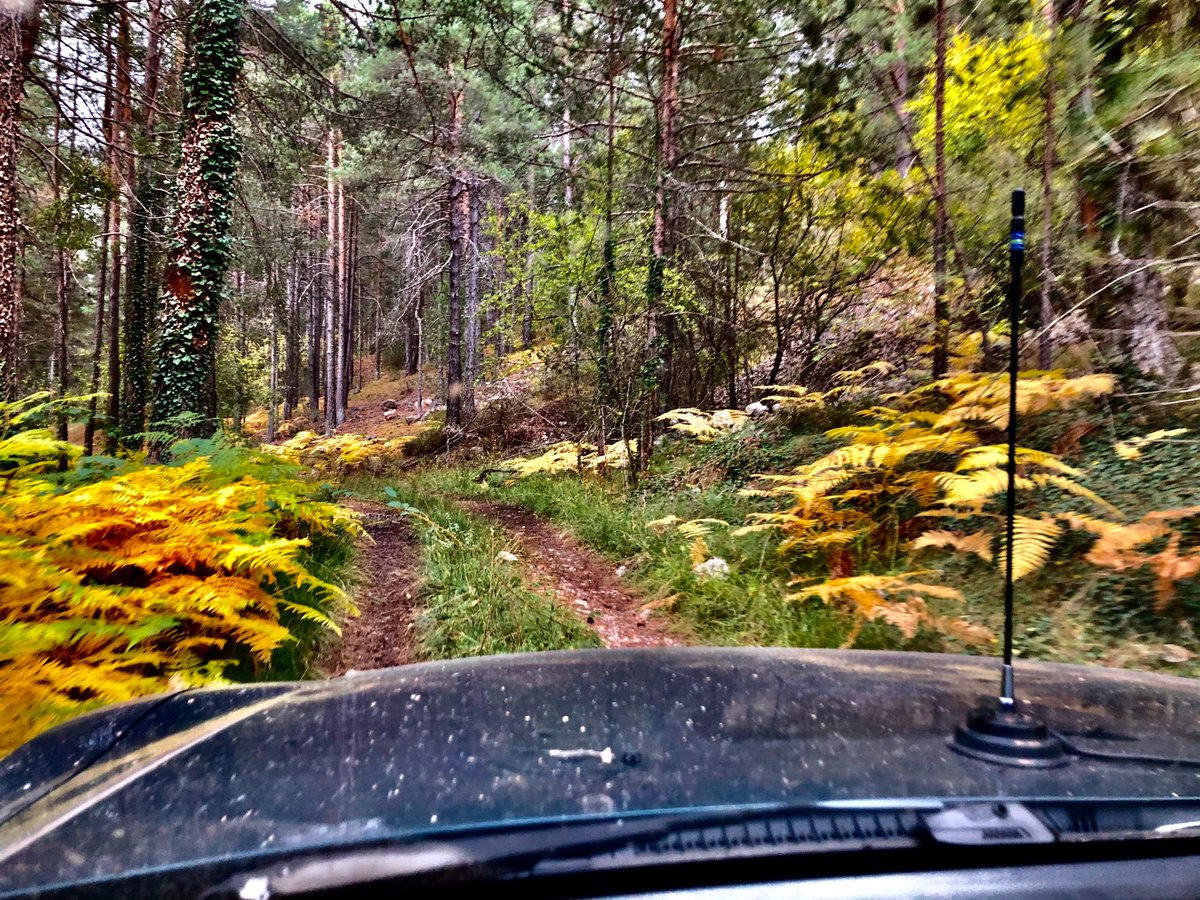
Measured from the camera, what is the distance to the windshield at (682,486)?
4.87 ft

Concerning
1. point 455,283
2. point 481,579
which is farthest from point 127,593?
point 455,283

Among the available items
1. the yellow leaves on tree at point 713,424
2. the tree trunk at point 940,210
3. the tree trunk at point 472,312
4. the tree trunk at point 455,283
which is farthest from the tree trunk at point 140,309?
the tree trunk at point 940,210

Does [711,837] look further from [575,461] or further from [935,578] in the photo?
[575,461]

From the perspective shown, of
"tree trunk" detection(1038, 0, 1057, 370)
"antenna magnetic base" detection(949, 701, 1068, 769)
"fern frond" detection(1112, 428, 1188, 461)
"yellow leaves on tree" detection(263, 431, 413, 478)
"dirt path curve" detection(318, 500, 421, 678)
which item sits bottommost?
"dirt path curve" detection(318, 500, 421, 678)

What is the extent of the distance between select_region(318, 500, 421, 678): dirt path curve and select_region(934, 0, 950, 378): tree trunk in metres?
5.96

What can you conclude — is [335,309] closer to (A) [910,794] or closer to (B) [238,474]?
(B) [238,474]

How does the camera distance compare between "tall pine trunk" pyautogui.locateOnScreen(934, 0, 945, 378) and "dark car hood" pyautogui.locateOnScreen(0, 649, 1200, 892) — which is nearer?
"dark car hood" pyautogui.locateOnScreen(0, 649, 1200, 892)

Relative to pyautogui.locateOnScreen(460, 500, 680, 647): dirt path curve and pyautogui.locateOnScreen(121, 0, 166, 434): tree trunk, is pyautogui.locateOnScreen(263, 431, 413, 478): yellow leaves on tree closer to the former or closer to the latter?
pyautogui.locateOnScreen(121, 0, 166, 434): tree trunk

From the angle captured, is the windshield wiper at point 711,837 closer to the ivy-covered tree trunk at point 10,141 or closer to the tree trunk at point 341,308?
the ivy-covered tree trunk at point 10,141

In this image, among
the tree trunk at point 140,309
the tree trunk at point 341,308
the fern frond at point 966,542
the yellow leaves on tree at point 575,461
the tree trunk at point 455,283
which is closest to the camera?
the fern frond at point 966,542

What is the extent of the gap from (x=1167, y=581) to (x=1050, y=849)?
3701 mm

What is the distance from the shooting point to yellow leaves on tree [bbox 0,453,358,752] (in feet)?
8.80

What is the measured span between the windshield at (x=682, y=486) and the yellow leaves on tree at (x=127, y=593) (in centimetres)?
3

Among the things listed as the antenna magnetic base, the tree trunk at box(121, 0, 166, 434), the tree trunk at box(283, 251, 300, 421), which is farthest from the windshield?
the tree trunk at box(283, 251, 300, 421)
